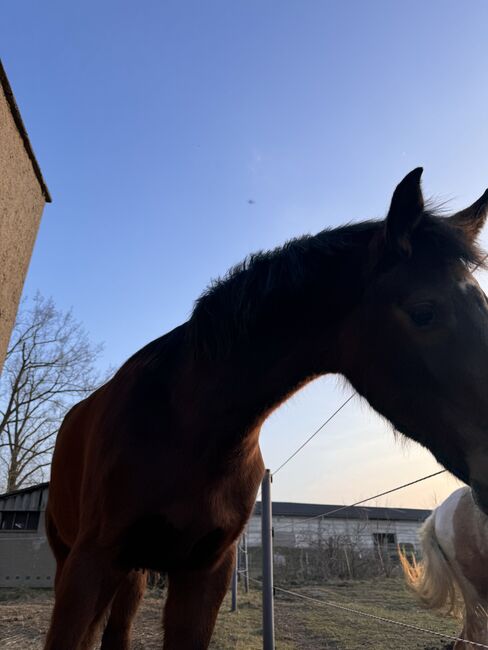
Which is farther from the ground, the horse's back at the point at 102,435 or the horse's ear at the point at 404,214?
the horse's ear at the point at 404,214

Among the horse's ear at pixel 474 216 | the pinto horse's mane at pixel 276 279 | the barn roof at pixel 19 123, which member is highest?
the barn roof at pixel 19 123

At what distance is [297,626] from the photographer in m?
6.30

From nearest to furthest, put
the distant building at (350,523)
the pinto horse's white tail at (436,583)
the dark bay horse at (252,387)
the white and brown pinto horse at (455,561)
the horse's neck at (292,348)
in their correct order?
the dark bay horse at (252,387) → the horse's neck at (292,348) → the white and brown pinto horse at (455,561) → the pinto horse's white tail at (436,583) → the distant building at (350,523)

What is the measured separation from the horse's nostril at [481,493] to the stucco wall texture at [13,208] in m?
2.42

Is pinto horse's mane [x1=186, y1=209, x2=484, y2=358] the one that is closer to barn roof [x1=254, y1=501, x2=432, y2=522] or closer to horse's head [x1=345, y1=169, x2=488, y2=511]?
horse's head [x1=345, y1=169, x2=488, y2=511]

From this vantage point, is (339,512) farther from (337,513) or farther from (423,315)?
(423,315)

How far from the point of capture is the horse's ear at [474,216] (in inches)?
71.0

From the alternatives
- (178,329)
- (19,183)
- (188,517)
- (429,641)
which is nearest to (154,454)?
(188,517)

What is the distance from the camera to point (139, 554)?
1682mm

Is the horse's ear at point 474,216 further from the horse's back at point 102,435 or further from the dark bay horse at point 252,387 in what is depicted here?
the horse's back at point 102,435

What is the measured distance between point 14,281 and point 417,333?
2333mm

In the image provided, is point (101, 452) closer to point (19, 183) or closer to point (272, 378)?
point (272, 378)

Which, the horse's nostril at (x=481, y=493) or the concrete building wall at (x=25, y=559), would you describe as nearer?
the horse's nostril at (x=481, y=493)

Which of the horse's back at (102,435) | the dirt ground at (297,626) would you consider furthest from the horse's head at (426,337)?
the dirt ground at (297,626)
